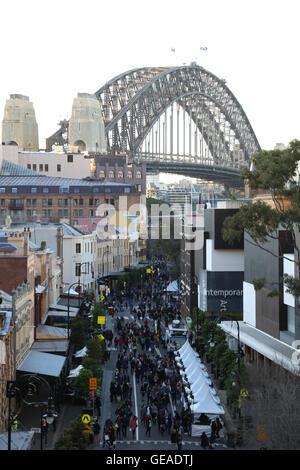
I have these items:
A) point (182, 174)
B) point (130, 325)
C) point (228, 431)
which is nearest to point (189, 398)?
point (228, 431)

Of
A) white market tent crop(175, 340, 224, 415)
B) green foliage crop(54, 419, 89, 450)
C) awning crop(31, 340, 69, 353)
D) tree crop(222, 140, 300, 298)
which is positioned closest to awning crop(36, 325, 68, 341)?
awning crop(31, 340, 69, 353)

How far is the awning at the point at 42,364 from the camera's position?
37.0m

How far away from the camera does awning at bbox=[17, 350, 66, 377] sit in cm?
3697

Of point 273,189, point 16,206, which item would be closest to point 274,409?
point 273,189

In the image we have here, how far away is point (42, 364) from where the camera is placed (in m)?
38.6

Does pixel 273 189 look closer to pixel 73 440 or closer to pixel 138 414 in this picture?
pixel 138 414

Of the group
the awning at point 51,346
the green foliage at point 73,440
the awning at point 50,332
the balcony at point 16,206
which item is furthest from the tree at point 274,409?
the balcony at point 16,206

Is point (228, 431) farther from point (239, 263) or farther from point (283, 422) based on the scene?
point (239, 263)

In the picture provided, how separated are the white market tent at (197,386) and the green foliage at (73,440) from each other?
8.22 meters

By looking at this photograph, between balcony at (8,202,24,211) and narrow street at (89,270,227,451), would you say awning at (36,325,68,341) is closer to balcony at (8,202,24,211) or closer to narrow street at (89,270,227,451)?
narrow street at (89,270,227,451)

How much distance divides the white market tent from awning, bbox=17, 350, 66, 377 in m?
5.44

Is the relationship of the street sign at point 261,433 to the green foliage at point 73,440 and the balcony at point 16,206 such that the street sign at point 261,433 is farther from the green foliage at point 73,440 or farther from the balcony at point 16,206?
the balcony at point 16,206

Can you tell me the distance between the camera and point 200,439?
33156 mm

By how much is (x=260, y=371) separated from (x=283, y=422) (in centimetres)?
915
